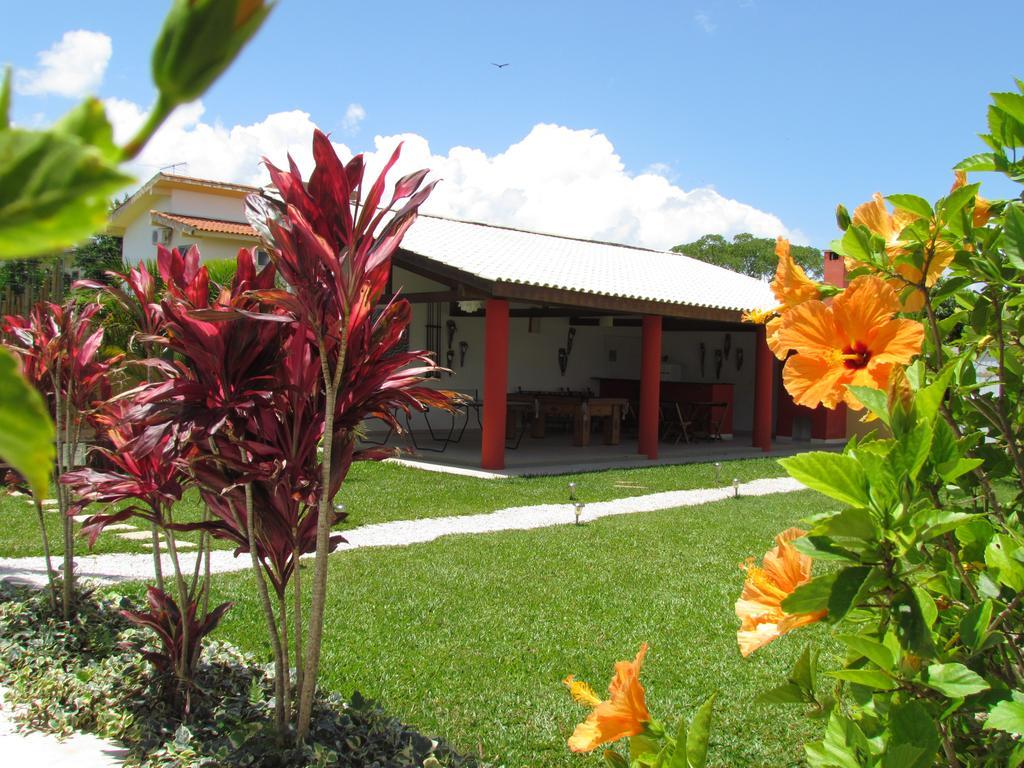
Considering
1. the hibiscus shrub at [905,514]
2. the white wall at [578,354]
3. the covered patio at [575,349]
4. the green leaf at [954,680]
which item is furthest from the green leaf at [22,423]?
the white wall at [578,354]

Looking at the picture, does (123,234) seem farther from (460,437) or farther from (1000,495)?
(1000,495)

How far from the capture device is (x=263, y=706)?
11.7 feet

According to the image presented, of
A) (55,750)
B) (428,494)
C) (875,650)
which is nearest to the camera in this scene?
(875,650)

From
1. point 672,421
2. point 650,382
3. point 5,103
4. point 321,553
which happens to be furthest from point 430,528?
point 672,421

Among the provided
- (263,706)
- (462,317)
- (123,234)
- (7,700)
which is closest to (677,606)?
(263,706)

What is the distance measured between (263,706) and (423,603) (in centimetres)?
234

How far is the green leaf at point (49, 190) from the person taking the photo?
32 cm

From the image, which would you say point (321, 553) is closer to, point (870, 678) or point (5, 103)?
point (870, 678)

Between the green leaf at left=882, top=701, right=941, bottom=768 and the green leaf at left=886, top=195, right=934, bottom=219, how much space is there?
686mm

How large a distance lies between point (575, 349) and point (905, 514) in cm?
1882

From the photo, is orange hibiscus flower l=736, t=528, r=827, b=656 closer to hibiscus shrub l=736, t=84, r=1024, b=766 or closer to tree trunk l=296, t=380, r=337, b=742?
hibiscus shrub l=736, t=84, r=1024, b=766

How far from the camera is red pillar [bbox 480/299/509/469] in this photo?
12117 mm

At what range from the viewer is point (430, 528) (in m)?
8.66

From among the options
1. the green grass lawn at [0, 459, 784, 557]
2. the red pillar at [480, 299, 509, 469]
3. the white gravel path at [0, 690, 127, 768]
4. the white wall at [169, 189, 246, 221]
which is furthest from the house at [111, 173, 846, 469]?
the white gravel path at [0, 690, 127, 768]
